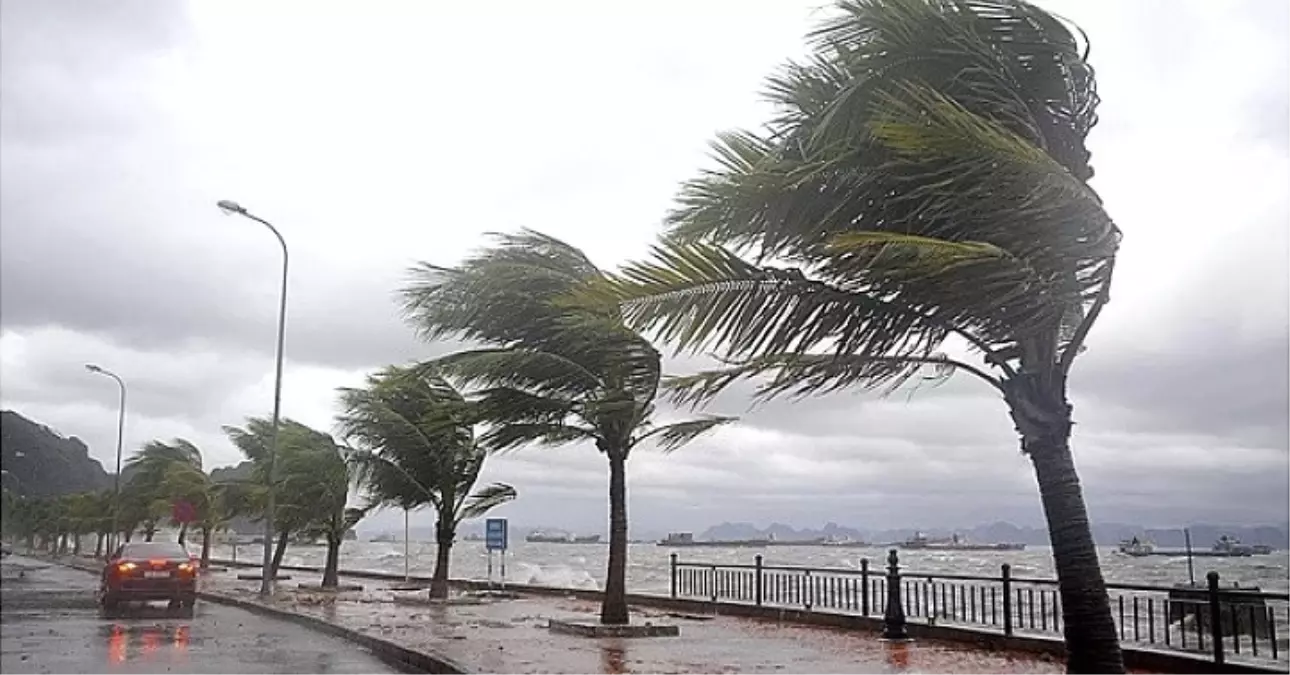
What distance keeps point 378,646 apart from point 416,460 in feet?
36.8

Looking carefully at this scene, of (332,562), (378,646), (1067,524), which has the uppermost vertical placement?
(1067,524)

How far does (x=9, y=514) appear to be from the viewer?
6.61 m

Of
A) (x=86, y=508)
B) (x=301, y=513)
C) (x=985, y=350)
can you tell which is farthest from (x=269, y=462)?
(x=985, y=350)

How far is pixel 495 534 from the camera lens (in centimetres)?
3030

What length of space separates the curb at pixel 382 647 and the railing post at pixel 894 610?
6374 millimetres

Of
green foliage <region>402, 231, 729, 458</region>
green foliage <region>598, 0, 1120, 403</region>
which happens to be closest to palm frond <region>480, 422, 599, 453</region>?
green foliage <region>402, 231, 729, 458</region>

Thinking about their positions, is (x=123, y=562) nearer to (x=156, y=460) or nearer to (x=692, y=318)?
(x=156, y=460)

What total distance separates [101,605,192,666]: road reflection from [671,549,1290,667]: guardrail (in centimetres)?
904

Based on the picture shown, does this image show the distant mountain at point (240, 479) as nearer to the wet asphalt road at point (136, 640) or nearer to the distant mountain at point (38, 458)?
the wet asphalt road at point (136, 640)

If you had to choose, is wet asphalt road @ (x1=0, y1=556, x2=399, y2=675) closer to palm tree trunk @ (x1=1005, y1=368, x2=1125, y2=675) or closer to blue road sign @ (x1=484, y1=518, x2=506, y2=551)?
palm tree trunk @ (x1=1005, y1=368, x2=1125, y2=675)

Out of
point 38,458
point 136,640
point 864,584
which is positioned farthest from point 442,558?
point 38,458

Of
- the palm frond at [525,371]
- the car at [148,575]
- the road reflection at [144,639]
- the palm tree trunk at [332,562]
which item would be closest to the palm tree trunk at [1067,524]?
the road reflection at [144,639]

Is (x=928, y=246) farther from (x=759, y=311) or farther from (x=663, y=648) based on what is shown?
(x=663, y=648)

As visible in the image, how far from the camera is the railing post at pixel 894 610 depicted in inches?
654
